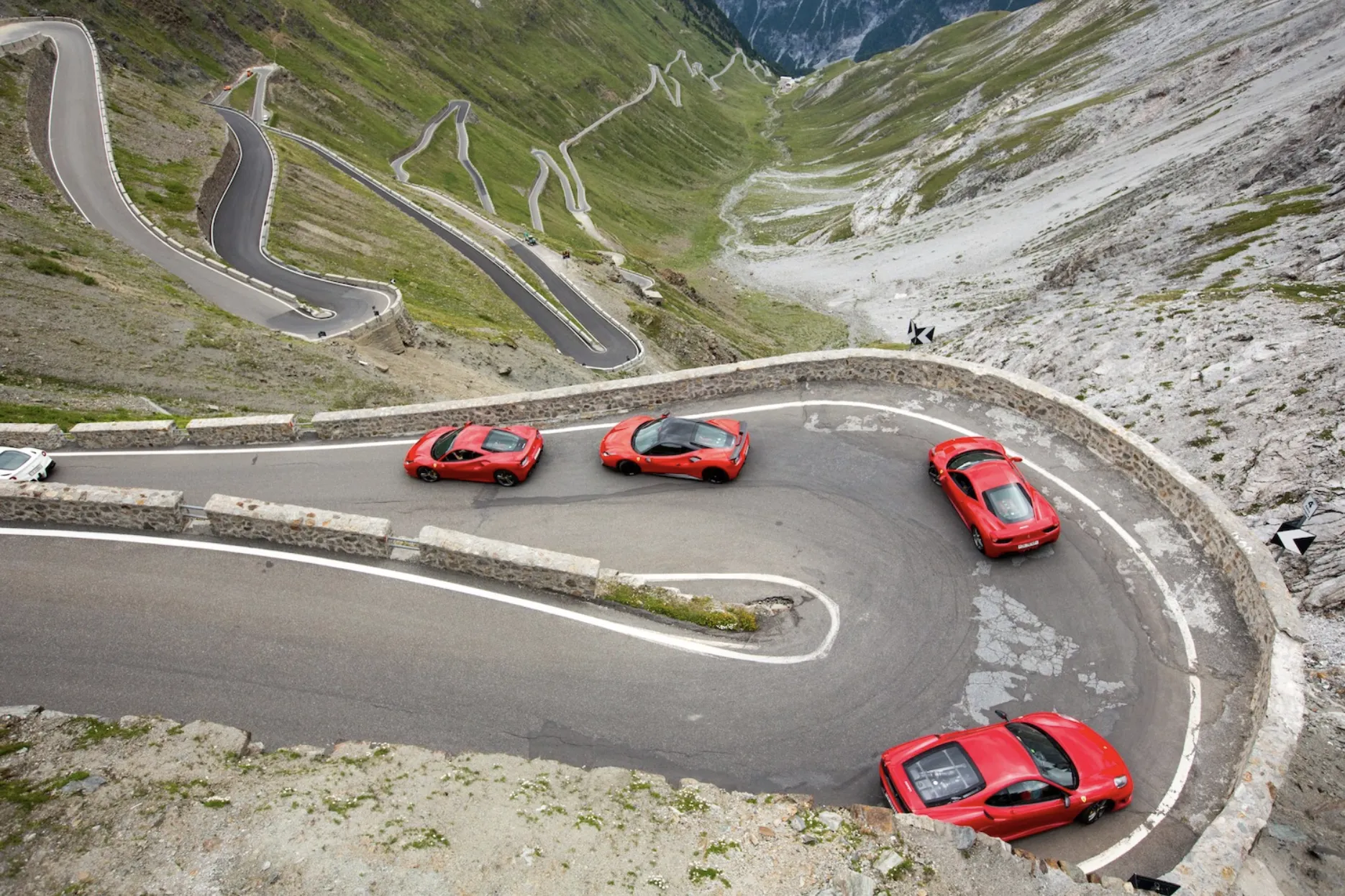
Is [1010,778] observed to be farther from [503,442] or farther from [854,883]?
[503,442]

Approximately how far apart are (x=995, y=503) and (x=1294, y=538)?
6932mm

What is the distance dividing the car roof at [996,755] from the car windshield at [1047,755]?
13 centimetres

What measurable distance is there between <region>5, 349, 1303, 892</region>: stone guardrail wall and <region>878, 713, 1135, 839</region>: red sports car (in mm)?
1274

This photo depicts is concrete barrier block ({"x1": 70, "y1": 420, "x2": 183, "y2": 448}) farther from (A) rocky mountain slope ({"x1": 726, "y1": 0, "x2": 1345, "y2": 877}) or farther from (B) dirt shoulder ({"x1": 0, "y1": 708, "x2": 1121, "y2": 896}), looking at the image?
(A) rocky mountain slope ({"x1": 726, "y1": 0, "x2": 1345, "y2": 877})

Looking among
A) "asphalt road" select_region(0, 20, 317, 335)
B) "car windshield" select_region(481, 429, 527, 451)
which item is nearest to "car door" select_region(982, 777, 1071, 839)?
"car windshield" select_region(481, 429, 527, 451)

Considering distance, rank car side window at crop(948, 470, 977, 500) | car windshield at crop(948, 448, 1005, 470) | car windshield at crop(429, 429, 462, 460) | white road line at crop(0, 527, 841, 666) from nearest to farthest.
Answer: white road line at crop(0, 527, 841, 666), car side window at crop(948, 470, 977, 500), car windshield at crop(948, 448, 1005, 470), car windshield at crop(429, 429, 462, 460)

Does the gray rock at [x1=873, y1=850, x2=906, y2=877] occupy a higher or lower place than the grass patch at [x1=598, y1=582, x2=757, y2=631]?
lower

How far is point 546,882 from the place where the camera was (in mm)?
8312

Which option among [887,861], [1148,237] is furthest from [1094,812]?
[1148,237]

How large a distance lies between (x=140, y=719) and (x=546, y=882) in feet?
24.5

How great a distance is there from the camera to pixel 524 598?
13531mm

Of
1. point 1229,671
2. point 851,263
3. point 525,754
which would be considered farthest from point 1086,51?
point 525,754

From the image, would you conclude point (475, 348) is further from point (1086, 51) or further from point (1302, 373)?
point (1086, 51)

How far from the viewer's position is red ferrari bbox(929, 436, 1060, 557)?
13820 mm
